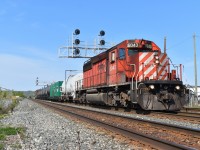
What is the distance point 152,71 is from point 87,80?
10658 mm

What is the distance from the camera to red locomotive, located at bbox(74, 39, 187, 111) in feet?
50.8

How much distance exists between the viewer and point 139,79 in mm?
16594

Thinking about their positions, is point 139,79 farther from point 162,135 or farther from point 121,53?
point 162,135

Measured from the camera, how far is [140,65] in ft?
54.6

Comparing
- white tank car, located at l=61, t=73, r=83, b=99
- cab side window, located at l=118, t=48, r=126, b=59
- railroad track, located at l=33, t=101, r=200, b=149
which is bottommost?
railroad track, located at l=33, t=101, r=200, b=149

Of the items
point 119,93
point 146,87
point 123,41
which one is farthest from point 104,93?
point 146,87

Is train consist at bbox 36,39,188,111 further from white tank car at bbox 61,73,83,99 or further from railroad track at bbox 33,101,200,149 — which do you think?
white tank car at bbox 61,73,83,99

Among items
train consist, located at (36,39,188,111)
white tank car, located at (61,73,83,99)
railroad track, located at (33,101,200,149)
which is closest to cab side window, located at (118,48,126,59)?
train consist, located at (36,39,188,111)

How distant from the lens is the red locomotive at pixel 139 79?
15.5 meters

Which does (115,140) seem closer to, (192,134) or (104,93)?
(192,134)

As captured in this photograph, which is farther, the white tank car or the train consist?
the white tank car

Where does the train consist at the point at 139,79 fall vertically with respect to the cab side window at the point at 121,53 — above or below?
below

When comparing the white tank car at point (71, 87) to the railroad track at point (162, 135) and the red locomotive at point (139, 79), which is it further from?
the railroad track at point (162, 135)

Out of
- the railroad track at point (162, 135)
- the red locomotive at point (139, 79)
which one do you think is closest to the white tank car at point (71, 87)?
the red locomotive at point (139, 79)
